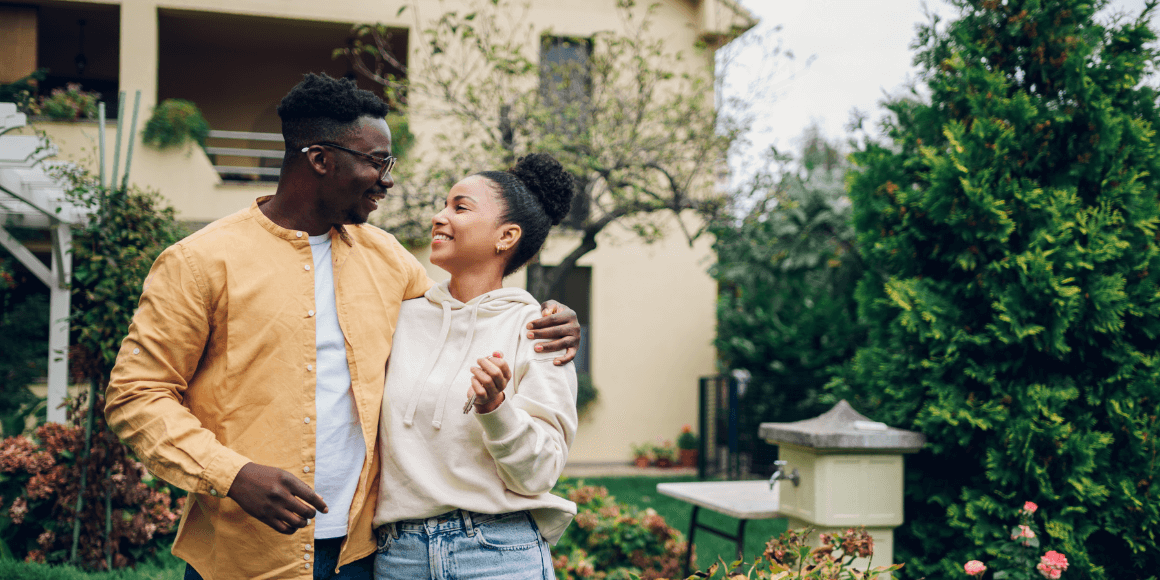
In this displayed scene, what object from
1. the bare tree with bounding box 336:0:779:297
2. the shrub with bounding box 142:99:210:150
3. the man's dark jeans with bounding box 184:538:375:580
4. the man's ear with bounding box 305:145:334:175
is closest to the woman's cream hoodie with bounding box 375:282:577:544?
the man's dark jeans with bounding box 184:538:375:580

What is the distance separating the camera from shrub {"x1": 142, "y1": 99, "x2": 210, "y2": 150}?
9773mm

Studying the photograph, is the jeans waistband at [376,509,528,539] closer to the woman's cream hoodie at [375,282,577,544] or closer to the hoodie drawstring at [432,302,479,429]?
the woman's cream hoodie at [375,282,577,544]

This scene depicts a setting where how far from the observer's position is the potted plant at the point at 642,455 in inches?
453

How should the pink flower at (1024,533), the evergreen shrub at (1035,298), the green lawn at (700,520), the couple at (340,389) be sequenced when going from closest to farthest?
the couple at (340,389) → the pink flower at (1024,533) → the evergreen shrub at (1035,298) → the green lawn at (700,520)

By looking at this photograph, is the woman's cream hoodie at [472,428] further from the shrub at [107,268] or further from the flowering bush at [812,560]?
the shrub at [107,268]

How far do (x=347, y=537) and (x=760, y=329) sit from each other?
9862mm

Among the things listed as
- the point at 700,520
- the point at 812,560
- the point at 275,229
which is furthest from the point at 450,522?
the point at 700,520

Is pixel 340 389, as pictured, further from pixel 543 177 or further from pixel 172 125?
pixel 172 125

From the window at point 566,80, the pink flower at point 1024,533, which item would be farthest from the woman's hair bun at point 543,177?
the window at point 566,80

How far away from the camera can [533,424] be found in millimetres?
1729

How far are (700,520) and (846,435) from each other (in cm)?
425

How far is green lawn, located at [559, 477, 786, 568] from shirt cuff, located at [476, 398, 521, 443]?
3.67 meters

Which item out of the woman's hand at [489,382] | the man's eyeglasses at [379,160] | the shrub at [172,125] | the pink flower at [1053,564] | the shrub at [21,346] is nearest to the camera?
the woman's hand at [489,382]

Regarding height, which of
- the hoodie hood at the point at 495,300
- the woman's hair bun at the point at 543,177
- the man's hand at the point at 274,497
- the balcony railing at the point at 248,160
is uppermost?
the balcony railing at the point at 248,160
